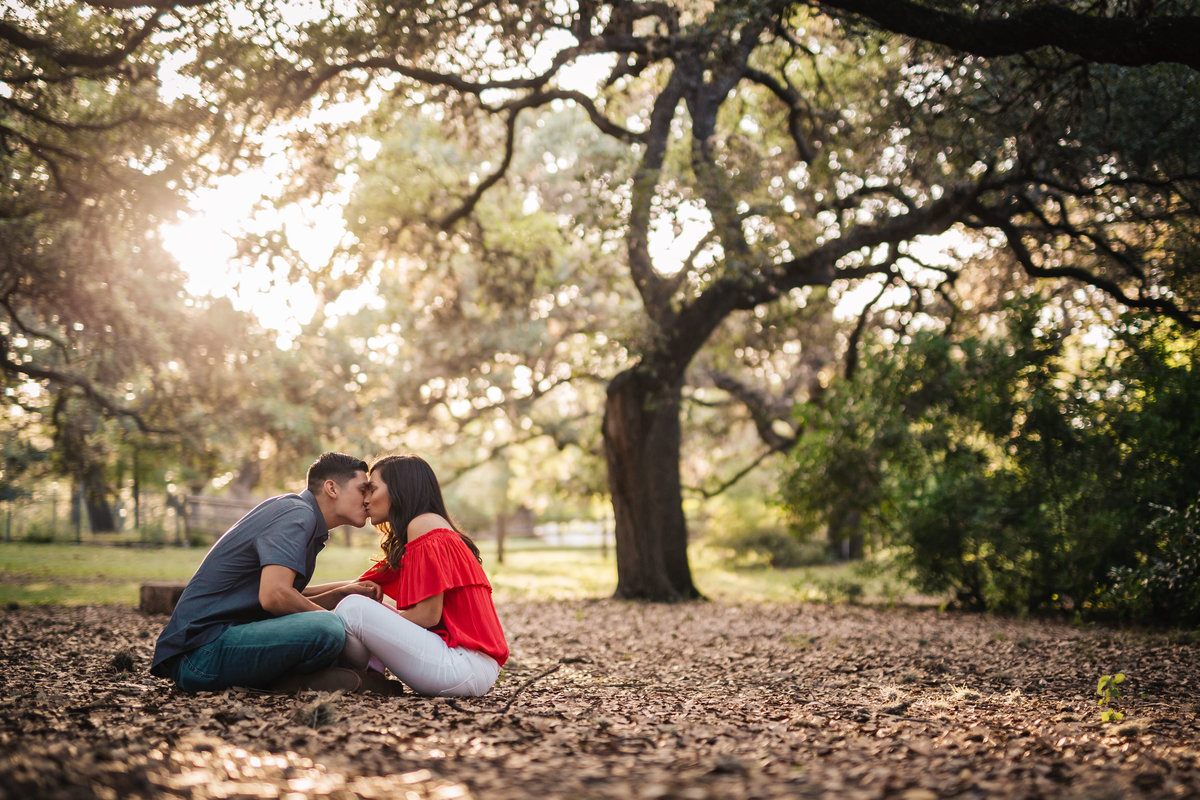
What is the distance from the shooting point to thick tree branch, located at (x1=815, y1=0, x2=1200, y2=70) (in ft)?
19.2

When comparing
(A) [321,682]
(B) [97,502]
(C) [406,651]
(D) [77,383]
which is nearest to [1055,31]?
(C) [406,651]

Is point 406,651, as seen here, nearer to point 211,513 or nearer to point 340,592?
point 340,592

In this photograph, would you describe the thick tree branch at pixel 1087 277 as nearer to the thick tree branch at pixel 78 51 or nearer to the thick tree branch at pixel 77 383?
the thick tree branch at pixel 78 51

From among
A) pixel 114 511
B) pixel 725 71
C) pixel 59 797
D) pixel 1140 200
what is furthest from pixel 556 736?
pixel 114 511

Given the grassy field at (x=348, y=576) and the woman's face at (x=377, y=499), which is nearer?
the woman's face at (x=377, y=499)

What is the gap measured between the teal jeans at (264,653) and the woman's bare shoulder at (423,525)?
2.01ft

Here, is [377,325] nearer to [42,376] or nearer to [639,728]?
[42,376]

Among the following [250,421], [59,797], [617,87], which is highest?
[617,87]

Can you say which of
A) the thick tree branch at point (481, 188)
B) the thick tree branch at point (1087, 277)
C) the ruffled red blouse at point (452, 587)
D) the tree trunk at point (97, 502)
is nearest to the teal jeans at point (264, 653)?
the ruffled red blouse at point (452, 587)

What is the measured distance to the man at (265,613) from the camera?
439 centimetres

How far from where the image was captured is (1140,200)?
418 inches

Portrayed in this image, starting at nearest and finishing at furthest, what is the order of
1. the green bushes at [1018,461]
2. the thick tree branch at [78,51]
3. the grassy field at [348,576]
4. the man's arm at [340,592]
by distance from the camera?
1. the man's arm at [340,592]
2. the thick tree branch at [78,51]
3. the green bushes at [1018,461]
4. the grassy field at [348,576]

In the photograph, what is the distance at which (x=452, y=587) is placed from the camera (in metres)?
4.58

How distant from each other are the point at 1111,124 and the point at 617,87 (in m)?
7.89
